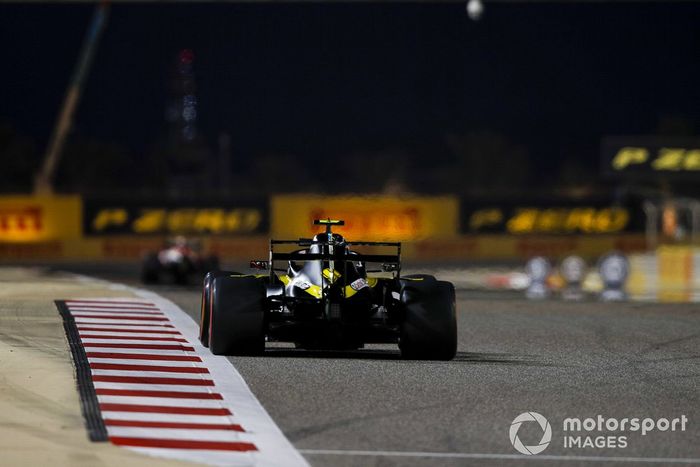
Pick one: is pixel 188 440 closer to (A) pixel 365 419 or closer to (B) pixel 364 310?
(A) pixel 365 419

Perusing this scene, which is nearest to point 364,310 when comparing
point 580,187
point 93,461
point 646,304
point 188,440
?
point 188,440

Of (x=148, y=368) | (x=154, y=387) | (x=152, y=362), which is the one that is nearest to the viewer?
(x=154, y=387)

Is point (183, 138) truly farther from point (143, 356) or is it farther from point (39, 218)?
point (143, 356)

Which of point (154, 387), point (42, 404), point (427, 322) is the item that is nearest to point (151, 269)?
point (427, 322)

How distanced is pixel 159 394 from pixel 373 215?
147 feet

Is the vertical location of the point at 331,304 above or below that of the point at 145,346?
above

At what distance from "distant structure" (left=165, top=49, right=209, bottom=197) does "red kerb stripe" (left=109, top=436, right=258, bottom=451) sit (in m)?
141

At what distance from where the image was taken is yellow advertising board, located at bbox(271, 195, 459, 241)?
54.4 meters

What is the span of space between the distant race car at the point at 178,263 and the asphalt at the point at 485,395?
1348cm

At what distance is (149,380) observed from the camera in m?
11.1

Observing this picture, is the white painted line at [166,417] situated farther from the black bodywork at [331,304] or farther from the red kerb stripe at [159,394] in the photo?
the black bodywork at [331,304]

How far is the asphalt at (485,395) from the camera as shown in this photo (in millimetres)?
8578

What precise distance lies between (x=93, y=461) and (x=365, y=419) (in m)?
2.38

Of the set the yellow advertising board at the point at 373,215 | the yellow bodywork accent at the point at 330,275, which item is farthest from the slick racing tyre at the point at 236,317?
the yellow advertising board at the point at 373,215
